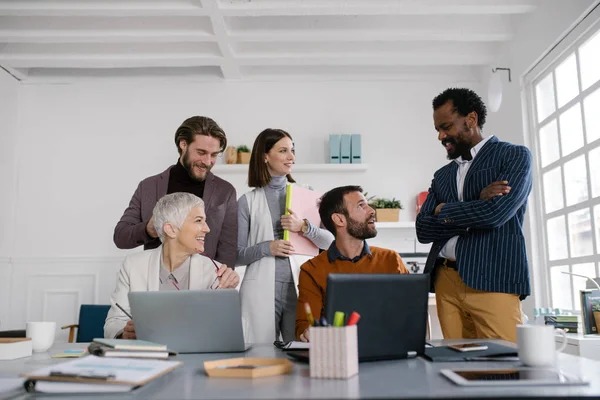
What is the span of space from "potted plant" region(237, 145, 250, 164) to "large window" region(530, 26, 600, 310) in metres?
2.48

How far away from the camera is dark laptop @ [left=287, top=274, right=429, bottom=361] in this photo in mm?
1283

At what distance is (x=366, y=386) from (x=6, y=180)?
492cm

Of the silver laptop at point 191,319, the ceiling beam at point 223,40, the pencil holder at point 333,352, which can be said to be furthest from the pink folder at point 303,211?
the ceiling beam at point 223,40

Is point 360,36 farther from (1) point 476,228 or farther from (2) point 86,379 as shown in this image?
(2) point 86,379

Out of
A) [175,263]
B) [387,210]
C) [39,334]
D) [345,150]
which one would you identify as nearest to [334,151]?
[345,150]

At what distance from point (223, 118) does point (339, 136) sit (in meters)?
1.16

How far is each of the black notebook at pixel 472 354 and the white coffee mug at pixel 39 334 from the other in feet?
3.87

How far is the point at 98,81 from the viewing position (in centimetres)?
534

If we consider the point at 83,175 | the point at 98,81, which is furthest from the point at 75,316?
the point at 98,81

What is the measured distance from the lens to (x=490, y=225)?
2141mm

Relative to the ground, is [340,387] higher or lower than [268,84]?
lower

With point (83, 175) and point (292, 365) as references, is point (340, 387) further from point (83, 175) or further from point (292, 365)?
point (83, 175)

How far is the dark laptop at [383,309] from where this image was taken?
1283 mm

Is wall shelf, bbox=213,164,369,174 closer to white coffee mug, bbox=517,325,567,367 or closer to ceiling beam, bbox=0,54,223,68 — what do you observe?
ceiling beam, bbox=0,54,223,68
